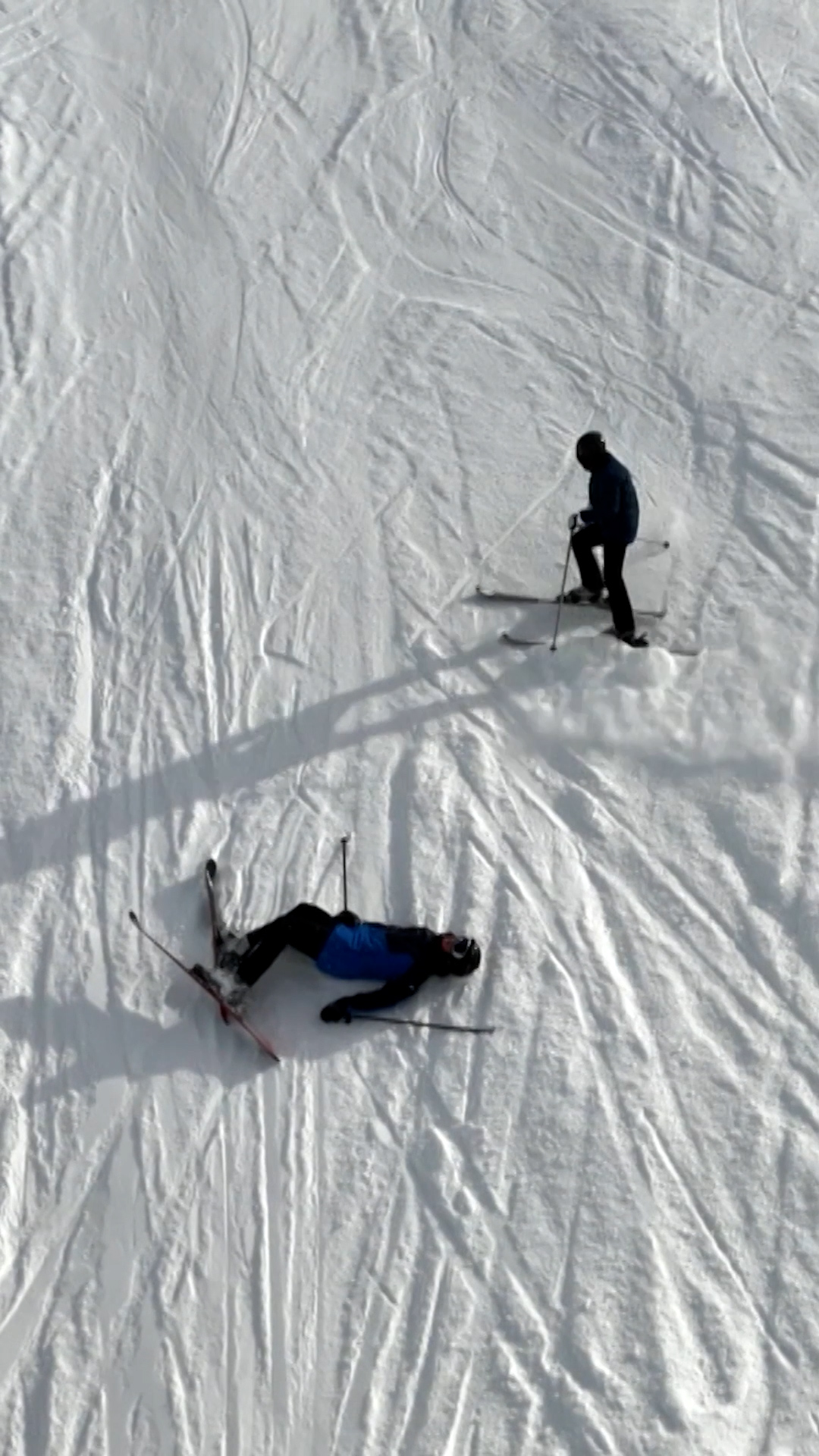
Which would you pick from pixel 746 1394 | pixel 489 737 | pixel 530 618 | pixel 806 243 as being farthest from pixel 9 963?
pixel 806 243

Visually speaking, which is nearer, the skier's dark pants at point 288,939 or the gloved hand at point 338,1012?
the gloved hand at point 338,1012

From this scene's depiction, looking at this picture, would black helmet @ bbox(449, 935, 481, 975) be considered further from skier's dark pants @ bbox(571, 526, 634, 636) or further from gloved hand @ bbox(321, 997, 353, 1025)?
skier's dark pants @ bbox(571, 526, 634, 636)

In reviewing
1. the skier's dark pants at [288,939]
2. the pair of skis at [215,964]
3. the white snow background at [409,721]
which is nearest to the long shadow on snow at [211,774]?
the white snow background at [409,721]

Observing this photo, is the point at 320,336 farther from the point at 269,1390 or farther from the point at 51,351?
the point at 269,1390

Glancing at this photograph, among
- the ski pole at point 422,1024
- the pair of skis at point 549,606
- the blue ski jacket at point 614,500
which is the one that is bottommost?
the ski pole at point 422,1024

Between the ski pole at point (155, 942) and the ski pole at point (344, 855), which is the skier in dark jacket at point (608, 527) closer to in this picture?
the ski pole at point (344, 855)

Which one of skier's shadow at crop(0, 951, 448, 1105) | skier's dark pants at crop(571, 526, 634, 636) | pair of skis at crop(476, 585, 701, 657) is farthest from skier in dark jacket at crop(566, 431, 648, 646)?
skier's shadow at crop(0, 951, 448, 1105)

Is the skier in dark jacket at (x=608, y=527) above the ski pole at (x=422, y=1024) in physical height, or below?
above
